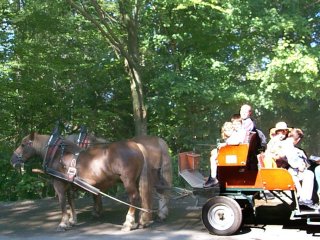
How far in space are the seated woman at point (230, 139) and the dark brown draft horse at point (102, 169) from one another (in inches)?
43.9

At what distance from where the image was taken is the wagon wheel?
6.68 meters

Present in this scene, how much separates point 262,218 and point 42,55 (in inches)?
332

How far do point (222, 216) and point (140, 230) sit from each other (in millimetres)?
1408

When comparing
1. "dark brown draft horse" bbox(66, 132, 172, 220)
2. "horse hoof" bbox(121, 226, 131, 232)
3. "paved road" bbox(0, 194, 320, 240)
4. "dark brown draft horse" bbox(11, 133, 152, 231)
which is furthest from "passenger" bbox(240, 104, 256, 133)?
"horse hoof" bbox(121, 226, 131, 232)

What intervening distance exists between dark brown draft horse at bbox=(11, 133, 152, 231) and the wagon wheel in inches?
47.0

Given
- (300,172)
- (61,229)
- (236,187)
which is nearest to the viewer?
(300,172)

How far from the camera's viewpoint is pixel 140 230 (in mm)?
7426

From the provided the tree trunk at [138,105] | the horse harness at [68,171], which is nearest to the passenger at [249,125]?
the horse harness at [68,171]

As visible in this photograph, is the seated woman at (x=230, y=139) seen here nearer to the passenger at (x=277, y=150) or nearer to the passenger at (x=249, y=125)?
the passenger at (x=249, y=125)

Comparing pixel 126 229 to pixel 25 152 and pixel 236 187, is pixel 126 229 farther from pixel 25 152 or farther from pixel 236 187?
pixel 25 152

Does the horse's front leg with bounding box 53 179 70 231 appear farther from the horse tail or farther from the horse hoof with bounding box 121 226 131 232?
the horse tail

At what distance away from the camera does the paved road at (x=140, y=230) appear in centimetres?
680

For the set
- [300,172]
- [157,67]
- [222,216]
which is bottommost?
[222,216]

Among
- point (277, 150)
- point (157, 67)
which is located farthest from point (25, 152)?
point (157, 67)
